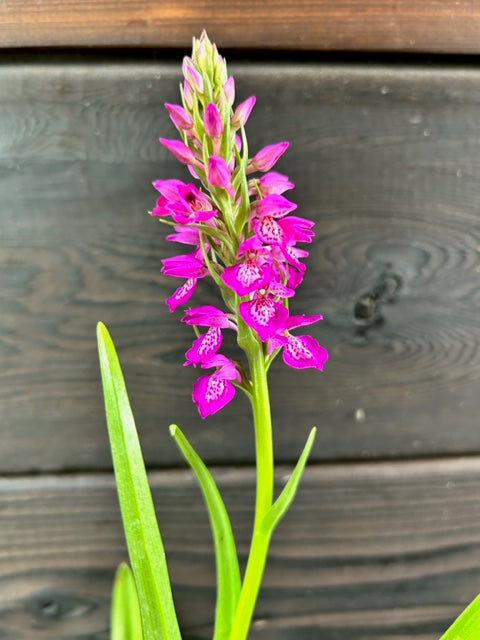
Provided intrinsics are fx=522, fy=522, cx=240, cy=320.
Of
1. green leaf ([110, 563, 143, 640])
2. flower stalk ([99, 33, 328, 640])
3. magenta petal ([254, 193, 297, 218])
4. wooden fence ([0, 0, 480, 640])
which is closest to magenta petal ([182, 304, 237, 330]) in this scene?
flower stalk ([99, 33, 328, 640])

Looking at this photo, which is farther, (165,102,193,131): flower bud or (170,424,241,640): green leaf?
(170,424,241,640): green leaf

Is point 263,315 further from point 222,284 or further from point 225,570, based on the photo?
point 225,570

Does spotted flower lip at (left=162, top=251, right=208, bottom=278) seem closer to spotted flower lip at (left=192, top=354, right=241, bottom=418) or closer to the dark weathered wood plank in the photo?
spotted flower lip at (left=192, top=354, right=241, bottom=418)

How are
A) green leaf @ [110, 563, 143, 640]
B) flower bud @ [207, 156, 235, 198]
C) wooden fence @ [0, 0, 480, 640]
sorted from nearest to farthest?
flower bud @ [207, 156, 235, 198] → green leaf @ [110, 563, 143, 640] → wooden fence @ [0, 0, 480, 640]

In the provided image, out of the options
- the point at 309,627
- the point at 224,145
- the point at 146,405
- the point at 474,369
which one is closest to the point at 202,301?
the point at 146,405

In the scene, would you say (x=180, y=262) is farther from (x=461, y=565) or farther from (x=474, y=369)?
(x=461, y=565)

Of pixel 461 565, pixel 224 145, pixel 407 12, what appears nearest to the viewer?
pixel 224 145

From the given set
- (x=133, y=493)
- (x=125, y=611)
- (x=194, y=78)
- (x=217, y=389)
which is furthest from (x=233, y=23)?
(x=125, y=611)

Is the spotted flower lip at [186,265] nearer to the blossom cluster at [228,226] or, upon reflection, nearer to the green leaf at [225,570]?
the blossom cluster at [228,226]
